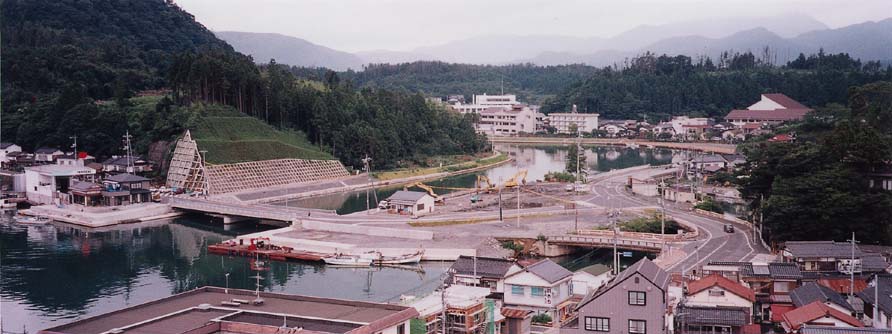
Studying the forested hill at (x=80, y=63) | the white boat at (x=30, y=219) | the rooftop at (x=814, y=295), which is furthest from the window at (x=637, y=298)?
the forested hill at (x=80, y=63)

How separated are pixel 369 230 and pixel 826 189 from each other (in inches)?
581

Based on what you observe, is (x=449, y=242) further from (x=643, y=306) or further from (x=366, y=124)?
(x=366, y=124)

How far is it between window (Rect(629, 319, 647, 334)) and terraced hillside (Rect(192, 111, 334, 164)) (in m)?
32.0

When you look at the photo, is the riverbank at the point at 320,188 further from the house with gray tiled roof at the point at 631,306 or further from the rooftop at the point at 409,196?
the house with gray tiled roof at the point at 631,306

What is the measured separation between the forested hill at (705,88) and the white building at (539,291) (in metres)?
73.0

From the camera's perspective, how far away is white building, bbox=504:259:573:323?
17.5 meters

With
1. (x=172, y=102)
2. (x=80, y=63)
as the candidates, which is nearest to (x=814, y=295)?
(x=172, y=102)

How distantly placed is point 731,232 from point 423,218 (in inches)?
437

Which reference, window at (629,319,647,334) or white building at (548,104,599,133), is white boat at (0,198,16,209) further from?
white building at (548,104,599,133)

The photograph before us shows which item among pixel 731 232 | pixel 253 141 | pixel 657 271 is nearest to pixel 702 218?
pixel 731 232

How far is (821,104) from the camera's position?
8338 centimetres

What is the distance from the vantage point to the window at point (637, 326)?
13562 millimetres

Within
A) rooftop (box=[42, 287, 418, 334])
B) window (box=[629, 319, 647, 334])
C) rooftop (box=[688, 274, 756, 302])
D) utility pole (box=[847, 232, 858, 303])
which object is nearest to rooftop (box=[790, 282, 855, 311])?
utility pole (box=[847, 232, 858, 303])

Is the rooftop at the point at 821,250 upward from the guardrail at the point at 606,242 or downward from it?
upward
